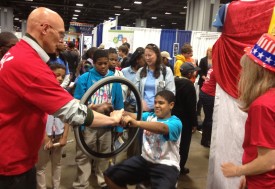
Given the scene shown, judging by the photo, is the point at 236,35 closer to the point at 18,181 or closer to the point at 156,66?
the point at 156,66

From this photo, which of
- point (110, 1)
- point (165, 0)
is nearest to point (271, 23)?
point (165, 0)

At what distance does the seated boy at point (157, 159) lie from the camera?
7.45ft

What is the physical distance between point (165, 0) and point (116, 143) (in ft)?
42.4

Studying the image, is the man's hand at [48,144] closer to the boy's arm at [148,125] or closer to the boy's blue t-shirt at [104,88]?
the boy's blue t-shirt at [104,88]

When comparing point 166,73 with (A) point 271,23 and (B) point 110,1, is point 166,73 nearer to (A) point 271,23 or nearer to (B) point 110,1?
(A) point 271,23

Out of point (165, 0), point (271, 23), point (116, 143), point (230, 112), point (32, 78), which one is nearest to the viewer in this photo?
point (32, 78)

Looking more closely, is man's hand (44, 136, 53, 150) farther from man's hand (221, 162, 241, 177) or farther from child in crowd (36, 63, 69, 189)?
man's hand (221, 162, 241, 177)

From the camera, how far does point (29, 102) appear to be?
5.08ft

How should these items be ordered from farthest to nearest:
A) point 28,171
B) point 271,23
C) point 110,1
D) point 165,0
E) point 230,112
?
point 110,1 → point 165,0 → point 230,112 → point 271,23 → point 28,171

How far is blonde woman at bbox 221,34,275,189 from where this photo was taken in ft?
4.56

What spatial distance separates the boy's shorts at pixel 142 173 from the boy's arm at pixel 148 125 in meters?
0.29

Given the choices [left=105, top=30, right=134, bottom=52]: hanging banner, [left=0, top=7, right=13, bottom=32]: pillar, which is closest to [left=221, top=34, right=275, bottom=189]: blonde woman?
[left=105, top=30, right=134, bottom=52]: hanging banner

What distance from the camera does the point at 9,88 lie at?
5.01ft

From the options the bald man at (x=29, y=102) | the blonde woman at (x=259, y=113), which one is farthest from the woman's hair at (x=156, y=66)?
the blonde woman at (x=259, y=113)
